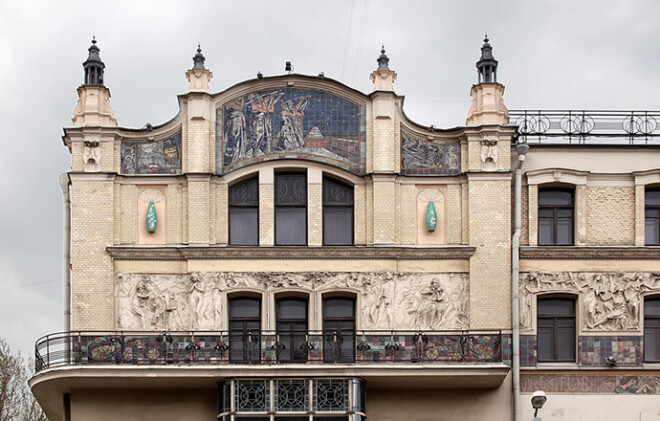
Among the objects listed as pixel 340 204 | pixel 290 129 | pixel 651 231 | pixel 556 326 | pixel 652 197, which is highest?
pixel 290 129

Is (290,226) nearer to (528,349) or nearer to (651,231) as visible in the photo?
(528,349)

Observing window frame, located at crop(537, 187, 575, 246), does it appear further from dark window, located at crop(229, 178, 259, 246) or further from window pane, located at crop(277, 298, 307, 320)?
dark window, located at crop(229, 178, 259, 246)

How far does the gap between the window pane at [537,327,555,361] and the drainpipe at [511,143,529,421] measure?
881 millimetres

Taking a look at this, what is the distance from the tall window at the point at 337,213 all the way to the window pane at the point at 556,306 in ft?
17.8

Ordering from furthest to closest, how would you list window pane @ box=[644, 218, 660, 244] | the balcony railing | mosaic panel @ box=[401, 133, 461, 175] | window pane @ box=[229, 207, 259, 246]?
window pane @ box=[644, 218, 660, 244] → mosaic panel @ box=[401, 133, 461, 175] → window pane @ box=[229, 207, 259, 246] → the balcony railing

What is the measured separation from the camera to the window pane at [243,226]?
3584 centimetres

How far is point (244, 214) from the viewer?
1419 inches

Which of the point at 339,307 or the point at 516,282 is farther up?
the point at 516,282

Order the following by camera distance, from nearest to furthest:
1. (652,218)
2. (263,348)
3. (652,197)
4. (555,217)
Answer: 1. (263,348)
2. (555,217)
3. (652,218)
4. (652,197)

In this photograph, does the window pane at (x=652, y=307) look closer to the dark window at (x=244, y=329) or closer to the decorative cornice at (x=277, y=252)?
the decorative cornice at (x=277, y=252)

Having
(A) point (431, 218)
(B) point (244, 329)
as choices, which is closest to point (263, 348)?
(B) point (244, 329)

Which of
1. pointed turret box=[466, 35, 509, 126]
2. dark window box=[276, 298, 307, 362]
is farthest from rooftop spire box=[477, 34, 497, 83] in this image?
dark window box=[276, 298, 307, 362]

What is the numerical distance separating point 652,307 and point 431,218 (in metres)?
6.42

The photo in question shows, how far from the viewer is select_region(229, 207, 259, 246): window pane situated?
118ft
